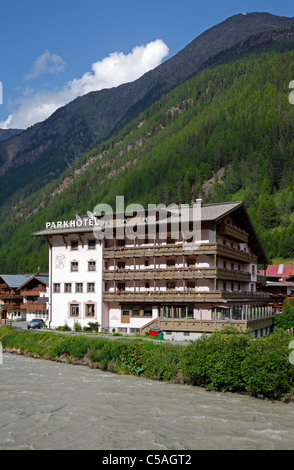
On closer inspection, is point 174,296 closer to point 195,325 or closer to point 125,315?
point 195,325

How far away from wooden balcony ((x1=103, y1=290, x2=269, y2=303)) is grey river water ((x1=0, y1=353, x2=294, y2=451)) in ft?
58.8

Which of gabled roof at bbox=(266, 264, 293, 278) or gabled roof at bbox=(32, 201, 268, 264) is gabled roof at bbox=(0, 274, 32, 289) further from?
gabled roof at bbox=(266, 264, 293, 278)

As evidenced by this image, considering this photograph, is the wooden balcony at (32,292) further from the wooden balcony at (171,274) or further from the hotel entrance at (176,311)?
the hotel entrance at (176,311)

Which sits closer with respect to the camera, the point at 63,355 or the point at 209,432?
the point at 209,432

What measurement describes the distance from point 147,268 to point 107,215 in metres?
9.29

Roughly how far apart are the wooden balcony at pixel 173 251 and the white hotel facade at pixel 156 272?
114 millimetres

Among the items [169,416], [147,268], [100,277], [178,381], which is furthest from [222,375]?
[100,277]

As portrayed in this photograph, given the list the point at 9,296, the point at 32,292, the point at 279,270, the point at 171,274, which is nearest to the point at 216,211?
the point at 171,274

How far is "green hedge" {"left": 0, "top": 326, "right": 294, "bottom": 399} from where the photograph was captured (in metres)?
28.2

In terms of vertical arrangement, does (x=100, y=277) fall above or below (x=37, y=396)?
above

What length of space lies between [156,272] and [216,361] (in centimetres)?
2484
